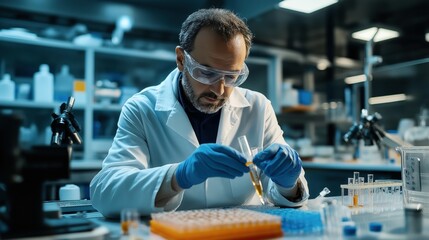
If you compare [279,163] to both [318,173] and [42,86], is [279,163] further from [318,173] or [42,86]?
[42,86]

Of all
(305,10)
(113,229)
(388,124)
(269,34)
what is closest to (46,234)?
(113,229)

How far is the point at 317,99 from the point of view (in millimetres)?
4762

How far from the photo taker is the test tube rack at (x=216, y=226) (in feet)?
2.53

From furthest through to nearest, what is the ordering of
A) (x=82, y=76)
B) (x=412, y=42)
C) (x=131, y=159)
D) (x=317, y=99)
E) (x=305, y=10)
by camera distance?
1. (x=412, y=42)
2. (x=317, y=99)
3. (x=82, y=76)
4. (x=305, y=10)
5. (x=131, y=159)

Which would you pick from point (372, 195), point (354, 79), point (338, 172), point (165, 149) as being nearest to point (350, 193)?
point (372, 195)

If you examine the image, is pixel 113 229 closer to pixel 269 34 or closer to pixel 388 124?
pixel 388 124

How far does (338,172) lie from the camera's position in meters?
2.86

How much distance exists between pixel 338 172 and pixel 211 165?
6.67ft

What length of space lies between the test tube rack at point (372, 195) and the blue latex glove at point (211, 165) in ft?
1.34

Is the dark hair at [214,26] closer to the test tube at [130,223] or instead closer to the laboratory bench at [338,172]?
the test tube at [130,223]

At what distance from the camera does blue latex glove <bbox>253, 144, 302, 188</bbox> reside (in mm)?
1121

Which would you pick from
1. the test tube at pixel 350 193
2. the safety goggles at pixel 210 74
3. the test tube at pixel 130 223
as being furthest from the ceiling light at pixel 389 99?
the test tube at pixel 130 223

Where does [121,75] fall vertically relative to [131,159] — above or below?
above

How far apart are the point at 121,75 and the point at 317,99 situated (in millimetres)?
2575
